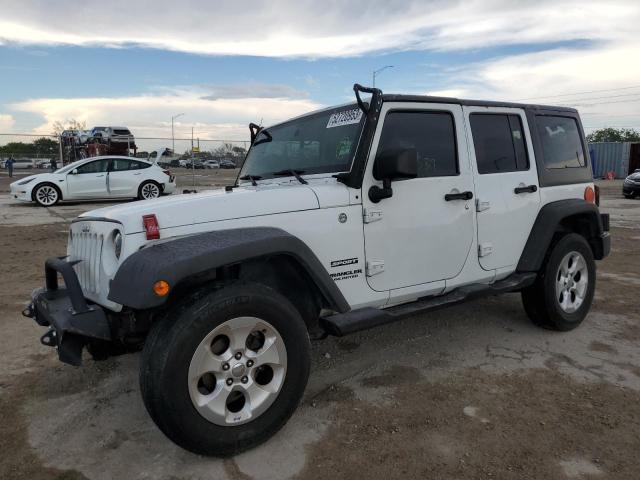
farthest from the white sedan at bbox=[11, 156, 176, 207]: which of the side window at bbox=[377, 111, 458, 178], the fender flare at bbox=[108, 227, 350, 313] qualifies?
the fender flare at bbox=[108, 227, 350, 313]

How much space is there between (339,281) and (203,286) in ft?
2.85

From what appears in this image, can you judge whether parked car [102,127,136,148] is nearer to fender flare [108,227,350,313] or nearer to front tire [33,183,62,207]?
front tire [33,183,62,207]

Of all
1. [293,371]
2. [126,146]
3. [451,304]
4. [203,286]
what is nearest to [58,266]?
[203,286]

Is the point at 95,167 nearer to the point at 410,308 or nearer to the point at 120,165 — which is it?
the point at 120,165

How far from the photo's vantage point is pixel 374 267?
3.37 metres

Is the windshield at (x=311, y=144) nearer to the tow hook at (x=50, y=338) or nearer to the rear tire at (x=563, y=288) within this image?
the tow hook at (x=50, y=338)

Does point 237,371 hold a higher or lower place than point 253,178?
lower

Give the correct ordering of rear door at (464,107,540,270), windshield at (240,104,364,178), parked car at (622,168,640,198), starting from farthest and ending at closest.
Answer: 1. parked car at (622,168,640,198)
2. rear door at (464,107,540,270)
3. windshield at (240,104,364,178)

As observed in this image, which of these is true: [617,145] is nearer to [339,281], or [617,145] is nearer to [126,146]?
[126,146]

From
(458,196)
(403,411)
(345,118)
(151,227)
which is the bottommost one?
(403,411)

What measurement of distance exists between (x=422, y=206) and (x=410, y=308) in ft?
2.33

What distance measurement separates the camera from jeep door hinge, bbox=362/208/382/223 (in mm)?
3312

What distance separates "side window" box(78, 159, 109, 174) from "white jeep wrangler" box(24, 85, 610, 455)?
1205 cm

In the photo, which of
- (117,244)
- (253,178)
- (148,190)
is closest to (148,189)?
(148,190)
